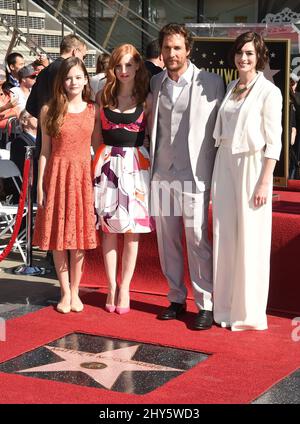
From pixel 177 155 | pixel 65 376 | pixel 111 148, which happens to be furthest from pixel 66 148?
pixel 65 376

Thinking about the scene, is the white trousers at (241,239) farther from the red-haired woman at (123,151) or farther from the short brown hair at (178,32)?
the short brown hair at (178,32)

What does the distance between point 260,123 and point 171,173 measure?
71 cm

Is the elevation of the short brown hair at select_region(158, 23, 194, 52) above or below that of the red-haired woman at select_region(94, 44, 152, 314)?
above

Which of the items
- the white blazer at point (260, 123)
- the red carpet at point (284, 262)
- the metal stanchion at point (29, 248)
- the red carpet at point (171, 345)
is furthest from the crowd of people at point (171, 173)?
the metal stanchion at point (29, 248)

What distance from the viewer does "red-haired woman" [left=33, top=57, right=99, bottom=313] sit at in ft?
20.4

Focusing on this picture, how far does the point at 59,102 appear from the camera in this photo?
621 centimetres

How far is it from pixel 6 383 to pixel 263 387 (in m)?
1.41

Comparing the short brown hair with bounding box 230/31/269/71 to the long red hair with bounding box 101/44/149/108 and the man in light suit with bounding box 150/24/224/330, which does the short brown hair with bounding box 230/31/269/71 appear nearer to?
the man in light suit with bounding box 150/24/224/330

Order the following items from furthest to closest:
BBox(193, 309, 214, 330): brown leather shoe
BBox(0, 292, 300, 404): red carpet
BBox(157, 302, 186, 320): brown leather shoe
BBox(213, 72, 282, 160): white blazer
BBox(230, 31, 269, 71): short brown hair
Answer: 1. BBox(157, 302, 186, 320): brown leather shoe
2. BBox(193, 309, 214, 330): brown leather shoe
3. BBox(230, 31, 269, 71): short brown hair
4. BBox(213, 72, 282, 160): white blazer
5. BBox(0, 292, 300, 404): red carpet

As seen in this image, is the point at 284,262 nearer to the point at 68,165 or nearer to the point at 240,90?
the point at 240,90

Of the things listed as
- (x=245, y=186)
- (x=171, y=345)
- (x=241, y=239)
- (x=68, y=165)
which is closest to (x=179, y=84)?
(x=245, y=186)

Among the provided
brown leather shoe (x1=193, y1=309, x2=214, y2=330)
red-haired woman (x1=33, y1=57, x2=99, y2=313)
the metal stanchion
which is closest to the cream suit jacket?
red-haired woman (x1=33, y1=57, x2=99, y2=313)

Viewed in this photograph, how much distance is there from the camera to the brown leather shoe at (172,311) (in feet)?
20.6
